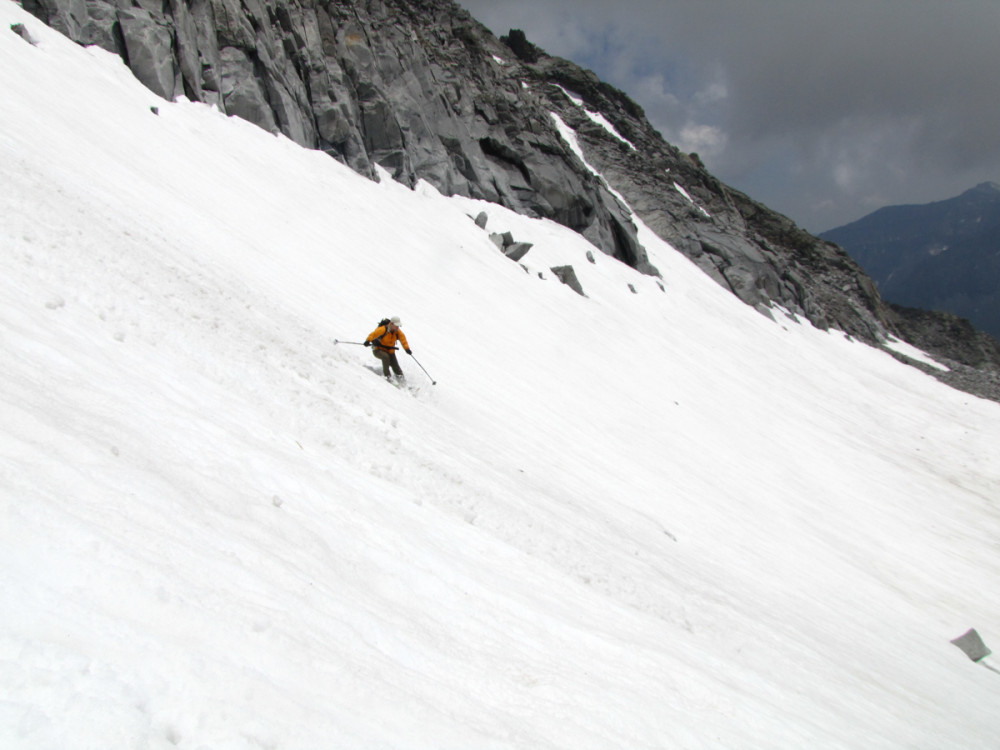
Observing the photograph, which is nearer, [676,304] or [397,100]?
[397,100]

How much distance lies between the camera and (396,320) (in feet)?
40.1

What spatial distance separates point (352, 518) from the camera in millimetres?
5883

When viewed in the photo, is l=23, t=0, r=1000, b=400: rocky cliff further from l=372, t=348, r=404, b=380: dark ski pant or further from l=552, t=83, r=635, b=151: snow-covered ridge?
l=372, t=348, r=404, b=380: dark ski pant

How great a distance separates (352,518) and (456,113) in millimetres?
40290

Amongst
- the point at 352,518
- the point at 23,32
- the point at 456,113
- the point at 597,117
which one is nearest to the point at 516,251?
the point at 456,113

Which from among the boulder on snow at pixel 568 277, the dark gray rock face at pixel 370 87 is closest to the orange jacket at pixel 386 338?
the dark gray rock face at pixel 370 87

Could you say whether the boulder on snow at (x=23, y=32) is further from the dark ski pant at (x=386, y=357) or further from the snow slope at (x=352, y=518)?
the dark ski pant at (x=386, y=357)

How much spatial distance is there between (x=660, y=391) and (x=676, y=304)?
62.3ft

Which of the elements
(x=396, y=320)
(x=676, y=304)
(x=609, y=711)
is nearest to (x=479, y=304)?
(x=396, y=320)

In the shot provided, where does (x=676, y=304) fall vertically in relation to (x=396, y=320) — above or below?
above

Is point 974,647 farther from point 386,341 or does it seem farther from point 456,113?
point 456,113

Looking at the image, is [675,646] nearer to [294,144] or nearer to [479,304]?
[479,304]

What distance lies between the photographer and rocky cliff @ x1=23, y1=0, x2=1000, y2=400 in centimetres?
2486

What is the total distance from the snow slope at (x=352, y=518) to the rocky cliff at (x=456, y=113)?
3.20 metres
